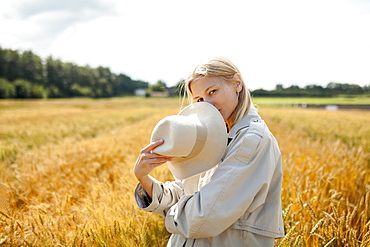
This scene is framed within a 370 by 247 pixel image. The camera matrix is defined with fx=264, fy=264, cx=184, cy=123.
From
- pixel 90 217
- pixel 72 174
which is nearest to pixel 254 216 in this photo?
pixel 90 217

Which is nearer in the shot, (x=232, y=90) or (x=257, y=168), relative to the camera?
(x=257, y=168)

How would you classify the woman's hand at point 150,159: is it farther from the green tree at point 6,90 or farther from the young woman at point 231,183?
the green tree at point 6,90

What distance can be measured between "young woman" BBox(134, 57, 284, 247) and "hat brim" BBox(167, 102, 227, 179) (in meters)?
0.05

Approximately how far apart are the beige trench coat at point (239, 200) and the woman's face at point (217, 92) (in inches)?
4.4

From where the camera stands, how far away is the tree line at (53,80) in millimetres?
62938

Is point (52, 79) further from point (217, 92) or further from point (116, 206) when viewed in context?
point (217, 92)

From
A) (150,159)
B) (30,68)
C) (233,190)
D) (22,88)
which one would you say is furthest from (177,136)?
(30,68)

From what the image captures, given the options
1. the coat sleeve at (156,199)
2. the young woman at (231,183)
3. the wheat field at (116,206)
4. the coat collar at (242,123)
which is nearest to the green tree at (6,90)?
the wheat field at (116,206)

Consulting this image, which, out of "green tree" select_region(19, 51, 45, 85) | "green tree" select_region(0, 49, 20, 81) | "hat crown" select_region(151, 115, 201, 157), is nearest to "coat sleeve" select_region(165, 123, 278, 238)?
"hat crown" select_region(151, 115, 201, 157)

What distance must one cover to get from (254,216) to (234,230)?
0.36 ft

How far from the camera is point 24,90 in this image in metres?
62.7

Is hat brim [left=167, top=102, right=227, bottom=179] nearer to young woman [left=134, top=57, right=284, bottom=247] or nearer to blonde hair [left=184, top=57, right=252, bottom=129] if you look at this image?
young woman [left=134, top=57, right=284, bottom=247]

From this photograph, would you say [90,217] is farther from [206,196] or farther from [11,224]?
[206,196]

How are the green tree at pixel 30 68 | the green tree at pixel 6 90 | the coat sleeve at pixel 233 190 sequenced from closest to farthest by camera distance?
the coat sleeve at pixel 233 190
the green tree at pixel 6 90
the green tree at pixel 30 68
